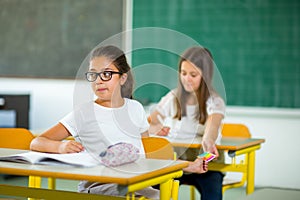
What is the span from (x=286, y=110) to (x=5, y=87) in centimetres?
276

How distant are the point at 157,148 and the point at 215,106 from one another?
96cm

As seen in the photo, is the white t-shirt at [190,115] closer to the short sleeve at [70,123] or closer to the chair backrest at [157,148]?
the chair backrest at [157,148]

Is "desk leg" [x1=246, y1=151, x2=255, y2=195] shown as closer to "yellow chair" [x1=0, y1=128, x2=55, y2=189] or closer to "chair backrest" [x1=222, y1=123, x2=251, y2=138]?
"chair backrest" [x1=222, y1=123, x2=251, y2=138]

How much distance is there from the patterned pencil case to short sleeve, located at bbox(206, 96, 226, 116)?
4.62ft

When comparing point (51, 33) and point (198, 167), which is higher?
point (51, 33)

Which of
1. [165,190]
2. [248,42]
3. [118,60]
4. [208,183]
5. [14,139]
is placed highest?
[248,42]

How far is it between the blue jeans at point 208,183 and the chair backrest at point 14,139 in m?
0.97

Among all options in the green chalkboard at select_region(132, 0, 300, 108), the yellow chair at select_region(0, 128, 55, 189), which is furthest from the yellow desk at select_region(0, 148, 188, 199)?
the green chalkboard at select_region(132, 0, 300, 108)

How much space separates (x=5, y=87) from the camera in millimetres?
5957

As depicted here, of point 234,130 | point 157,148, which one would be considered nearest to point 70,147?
point 157,148

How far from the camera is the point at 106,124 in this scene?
237 centimetres

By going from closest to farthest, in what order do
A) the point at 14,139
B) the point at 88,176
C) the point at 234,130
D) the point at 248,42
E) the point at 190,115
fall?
the point at 88,176 → the point at 14,139 → the point at 190,115 → the point at 234,130 → the point at 248,42

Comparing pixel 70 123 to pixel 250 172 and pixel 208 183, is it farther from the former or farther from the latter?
pixel 250 172

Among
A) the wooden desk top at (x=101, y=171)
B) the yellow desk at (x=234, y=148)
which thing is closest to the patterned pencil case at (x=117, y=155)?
the wooden desk top at (x=101, y=171)
